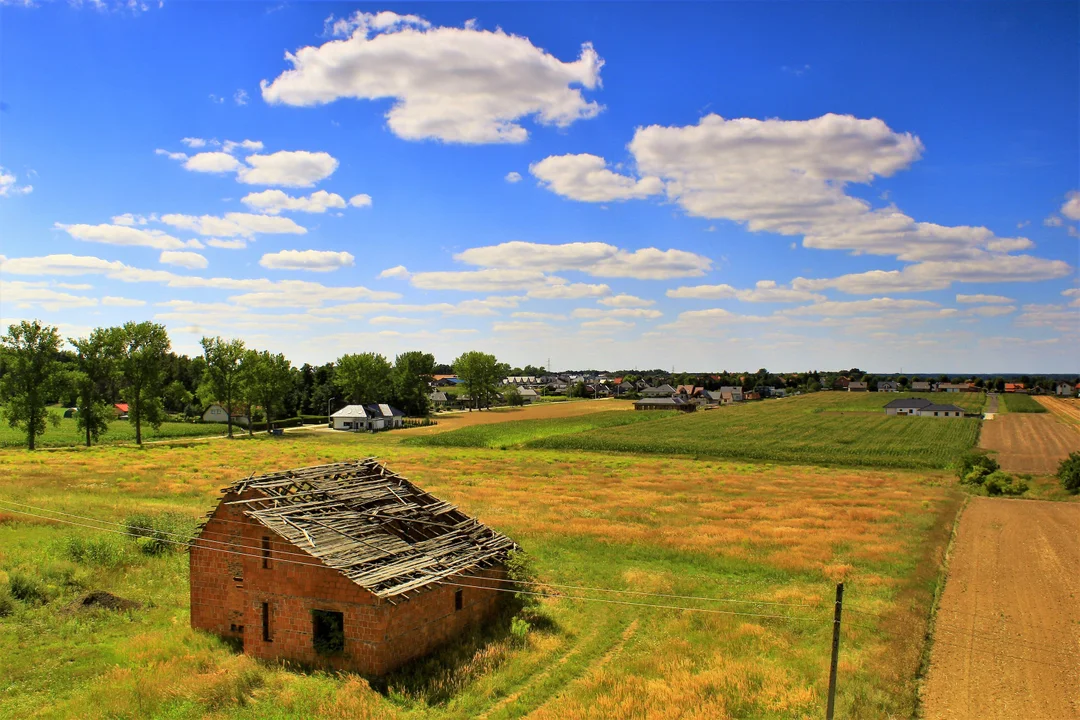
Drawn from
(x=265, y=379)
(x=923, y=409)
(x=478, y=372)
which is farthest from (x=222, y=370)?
(x=923, y=409)

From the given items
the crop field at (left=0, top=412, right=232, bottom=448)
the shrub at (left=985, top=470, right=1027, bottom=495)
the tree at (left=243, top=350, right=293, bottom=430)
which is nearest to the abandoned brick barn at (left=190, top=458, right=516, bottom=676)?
the shrub at (left=985, top=470, right=1027, bottom=495)

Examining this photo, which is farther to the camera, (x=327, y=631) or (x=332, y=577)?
(x=327, y=631)

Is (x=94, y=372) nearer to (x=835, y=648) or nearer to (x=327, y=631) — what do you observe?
(x=327, y=631)

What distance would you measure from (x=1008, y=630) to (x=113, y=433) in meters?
101

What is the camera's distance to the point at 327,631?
65.0 feet

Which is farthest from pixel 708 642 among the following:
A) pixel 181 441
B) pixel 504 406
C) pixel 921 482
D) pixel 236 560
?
pixel 504 406

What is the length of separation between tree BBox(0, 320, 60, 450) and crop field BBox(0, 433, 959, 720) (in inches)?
1053

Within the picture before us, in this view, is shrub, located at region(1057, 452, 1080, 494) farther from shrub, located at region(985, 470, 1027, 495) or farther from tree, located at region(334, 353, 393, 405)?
tree, located at region(334, 353, 393, 405)

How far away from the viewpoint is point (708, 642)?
66.0ft

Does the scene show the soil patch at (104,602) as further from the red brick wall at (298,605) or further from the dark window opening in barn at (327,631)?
the dark window opening in barn at (327,631)

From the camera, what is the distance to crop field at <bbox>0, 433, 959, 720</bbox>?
16422 mm

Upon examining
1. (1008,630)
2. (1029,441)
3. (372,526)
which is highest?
(372,526)

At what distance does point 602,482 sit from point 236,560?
1418 inches

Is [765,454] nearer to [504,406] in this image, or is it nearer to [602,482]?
[602,482]
